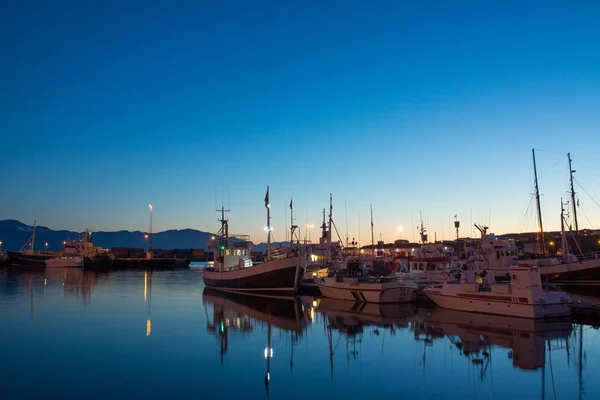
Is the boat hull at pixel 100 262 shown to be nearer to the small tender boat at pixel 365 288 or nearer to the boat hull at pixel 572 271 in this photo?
the small tender boat at pixel 365 288

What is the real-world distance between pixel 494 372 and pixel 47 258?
130 m

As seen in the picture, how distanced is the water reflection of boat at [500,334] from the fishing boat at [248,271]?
16.0m

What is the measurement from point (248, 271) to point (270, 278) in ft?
9.07

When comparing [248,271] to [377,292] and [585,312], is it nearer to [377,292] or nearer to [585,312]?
[377,292]

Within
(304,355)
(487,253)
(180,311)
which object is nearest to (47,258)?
(180,311)

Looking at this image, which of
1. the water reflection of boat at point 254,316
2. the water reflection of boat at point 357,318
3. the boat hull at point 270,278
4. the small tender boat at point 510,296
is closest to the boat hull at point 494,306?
the small tender boat at point 510,296

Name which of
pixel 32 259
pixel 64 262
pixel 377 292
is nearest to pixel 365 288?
pixel 377 292

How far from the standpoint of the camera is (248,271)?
44656 millimetres

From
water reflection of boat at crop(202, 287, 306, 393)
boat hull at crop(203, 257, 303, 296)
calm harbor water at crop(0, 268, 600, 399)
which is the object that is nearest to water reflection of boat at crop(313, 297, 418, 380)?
calm harbor water at crop(0, 268, 600, 399)

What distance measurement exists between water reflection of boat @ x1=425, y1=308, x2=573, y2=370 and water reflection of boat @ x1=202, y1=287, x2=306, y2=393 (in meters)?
7.35

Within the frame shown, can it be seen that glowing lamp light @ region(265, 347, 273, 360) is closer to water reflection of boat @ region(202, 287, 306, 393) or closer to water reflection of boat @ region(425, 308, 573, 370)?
water reflection of boat @ region(202, 287, 306, 393)

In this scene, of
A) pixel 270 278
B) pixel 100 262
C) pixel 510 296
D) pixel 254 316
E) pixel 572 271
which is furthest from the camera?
pixel 100 262

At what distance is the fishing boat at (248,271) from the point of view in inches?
1660

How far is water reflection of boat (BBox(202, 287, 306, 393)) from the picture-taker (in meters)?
23.2
